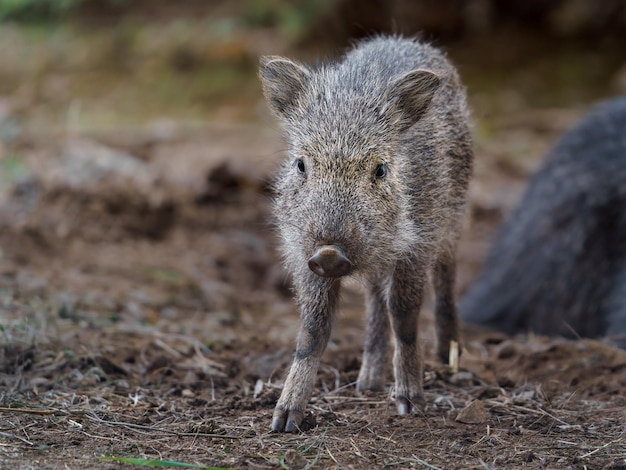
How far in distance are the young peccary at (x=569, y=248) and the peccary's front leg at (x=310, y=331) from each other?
2.47 meters

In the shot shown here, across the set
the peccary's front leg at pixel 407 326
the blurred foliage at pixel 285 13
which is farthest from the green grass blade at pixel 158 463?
the blurred foliage at pixel 285 13

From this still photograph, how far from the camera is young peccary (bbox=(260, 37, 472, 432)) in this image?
3.46 m

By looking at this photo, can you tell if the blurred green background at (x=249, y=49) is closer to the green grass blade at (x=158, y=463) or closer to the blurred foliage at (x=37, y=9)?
the blurred foliage at (x=37, y=9)

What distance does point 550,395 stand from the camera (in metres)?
4.05

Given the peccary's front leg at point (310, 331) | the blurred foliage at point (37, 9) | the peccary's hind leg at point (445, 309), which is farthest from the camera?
the blurred foliage at point (37, 9)

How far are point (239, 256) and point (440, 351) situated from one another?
2.87 metres

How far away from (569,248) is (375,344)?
8.08 feet

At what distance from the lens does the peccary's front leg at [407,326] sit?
12.3 feet

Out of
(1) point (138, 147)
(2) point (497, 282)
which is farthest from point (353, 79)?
(1) point (138, 147)

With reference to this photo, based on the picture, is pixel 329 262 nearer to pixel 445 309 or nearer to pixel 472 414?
pixel 472 414

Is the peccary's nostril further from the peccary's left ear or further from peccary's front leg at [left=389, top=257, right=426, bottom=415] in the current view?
the peccary's left ear

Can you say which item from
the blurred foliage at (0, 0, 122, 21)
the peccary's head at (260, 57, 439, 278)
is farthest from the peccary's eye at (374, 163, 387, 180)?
the blurred foliage at (0, 0, 122, 21)

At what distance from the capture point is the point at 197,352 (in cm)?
454

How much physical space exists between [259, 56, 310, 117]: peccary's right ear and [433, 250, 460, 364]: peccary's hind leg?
1191 mm
